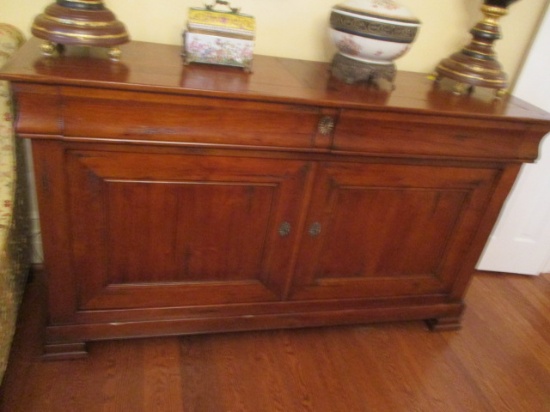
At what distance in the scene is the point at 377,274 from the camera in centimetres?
159

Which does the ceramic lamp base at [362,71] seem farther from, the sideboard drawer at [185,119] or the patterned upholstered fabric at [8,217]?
the patterned upholstered fabric at [8,217]

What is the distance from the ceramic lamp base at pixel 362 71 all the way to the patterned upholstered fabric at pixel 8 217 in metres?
0.95

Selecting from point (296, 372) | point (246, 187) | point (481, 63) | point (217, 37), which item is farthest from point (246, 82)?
point (296, 372)

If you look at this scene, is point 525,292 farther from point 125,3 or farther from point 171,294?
point 125,3

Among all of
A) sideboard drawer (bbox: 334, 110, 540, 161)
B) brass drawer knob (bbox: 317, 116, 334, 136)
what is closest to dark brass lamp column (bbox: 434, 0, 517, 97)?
sideboard drawer (bbox: 334, 110, 540, 161)

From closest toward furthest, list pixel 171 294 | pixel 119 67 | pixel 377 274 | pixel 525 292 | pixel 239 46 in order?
pixel 119 67 → pixel 239 46 → pixel 171 294 → pixel 377 274 → pixel 525 292

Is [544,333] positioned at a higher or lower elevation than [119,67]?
lower

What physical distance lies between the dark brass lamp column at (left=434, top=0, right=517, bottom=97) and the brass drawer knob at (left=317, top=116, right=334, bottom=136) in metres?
0.52

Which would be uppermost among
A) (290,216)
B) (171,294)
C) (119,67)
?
(119,67)

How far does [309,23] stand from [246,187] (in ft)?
2.22

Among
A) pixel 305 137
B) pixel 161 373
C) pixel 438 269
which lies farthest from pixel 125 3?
pixel 438 269

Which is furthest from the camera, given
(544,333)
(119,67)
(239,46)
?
(544,333)

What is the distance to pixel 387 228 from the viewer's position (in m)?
1.49

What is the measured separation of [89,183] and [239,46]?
0.56m
